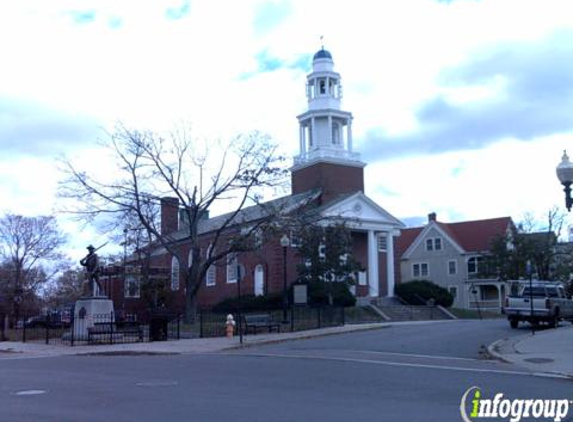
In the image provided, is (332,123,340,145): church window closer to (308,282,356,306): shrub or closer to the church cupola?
the church cupola

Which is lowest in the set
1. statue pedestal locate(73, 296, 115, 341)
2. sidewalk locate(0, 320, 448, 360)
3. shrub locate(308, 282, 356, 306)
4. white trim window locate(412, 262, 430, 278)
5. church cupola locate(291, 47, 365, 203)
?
sidewalk locate(0, 320, 448, 360)

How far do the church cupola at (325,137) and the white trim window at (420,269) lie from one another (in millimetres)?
17076

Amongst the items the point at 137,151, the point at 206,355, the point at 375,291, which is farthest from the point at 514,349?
the point at 375,291

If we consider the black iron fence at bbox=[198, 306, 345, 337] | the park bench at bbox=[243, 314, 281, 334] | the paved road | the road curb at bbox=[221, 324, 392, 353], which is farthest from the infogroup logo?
the park bench at bbox=[243, 314, 281, 334]

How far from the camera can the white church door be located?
59394mm

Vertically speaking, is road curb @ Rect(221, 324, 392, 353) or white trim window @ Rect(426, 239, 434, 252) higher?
white trim window @ Rect(426, 239, 434, 252)

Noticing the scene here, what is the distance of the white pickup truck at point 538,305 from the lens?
3198 cm

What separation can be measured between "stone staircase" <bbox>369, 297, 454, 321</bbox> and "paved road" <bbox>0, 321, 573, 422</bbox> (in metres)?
25.8

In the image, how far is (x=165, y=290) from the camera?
206 feet

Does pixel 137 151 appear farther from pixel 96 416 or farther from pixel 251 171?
pixel 96 416

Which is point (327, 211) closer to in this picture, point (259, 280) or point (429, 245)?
point (259, 280)

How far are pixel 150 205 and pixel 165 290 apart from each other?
2034 cm

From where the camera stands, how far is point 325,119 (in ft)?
211

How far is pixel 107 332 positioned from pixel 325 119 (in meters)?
38.4
